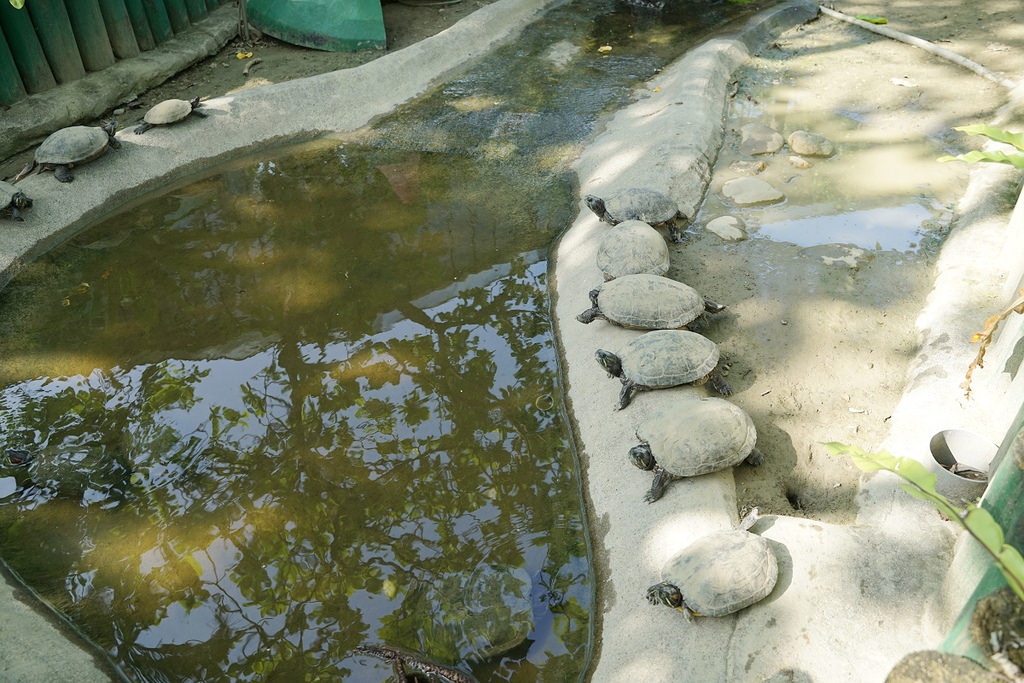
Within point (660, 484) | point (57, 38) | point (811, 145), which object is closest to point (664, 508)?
point (660, 484)

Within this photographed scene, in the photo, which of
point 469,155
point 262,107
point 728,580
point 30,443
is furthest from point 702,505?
point 262,107

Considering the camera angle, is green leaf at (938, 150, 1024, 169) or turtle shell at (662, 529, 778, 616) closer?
green leaf at (938, 150, 1024, 169)

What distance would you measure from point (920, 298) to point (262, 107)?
5698mm

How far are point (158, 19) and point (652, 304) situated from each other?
665cm

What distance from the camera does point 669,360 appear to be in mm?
3695

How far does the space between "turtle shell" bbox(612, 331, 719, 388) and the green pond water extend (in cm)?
56

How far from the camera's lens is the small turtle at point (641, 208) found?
4.90 meters

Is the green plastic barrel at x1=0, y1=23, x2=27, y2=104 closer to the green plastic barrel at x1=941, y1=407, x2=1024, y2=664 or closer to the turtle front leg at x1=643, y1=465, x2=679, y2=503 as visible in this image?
the turtle front leg at x1=643, y1=465, x2=679, y2=503

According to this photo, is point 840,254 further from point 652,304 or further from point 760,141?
point 760,141

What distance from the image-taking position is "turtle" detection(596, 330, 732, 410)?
3689mm

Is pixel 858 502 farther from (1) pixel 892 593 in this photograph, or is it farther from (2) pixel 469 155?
(2) pixel 469 155

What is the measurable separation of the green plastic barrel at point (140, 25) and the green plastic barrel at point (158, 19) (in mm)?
63

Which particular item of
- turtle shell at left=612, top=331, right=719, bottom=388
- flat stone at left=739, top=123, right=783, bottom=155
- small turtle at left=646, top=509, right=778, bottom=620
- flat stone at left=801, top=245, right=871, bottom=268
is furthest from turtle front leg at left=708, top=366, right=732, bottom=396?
flat stone at left=739, top=123, right=783, bottom=155

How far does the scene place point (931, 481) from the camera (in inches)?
67.5
